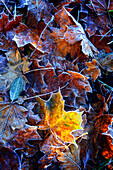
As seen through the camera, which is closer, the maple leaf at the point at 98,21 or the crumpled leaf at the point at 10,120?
the crumpled leaf at the point at 10,120

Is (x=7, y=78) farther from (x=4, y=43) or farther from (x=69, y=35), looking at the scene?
(x=69, y=35)

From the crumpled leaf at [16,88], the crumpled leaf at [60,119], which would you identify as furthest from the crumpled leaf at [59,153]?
the crumpled leaf at [16,88]

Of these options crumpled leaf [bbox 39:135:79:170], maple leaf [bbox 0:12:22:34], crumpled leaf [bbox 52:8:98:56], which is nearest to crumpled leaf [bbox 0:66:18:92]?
maple leaf [bbox 0:12:22:34]

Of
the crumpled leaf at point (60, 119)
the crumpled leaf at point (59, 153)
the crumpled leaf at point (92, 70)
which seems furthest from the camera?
the crumpled leaf at point (92, 70)

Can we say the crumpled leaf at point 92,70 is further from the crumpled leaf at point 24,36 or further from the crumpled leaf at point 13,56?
the crumpled leaf at point 13,56

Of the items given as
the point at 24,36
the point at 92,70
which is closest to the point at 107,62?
the point at 92,70

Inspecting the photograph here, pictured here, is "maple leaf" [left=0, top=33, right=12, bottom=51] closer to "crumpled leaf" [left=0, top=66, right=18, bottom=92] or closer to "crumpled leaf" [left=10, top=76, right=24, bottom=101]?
"crumpled leaf" [left=0, top=66, right=18, bottom=92]
